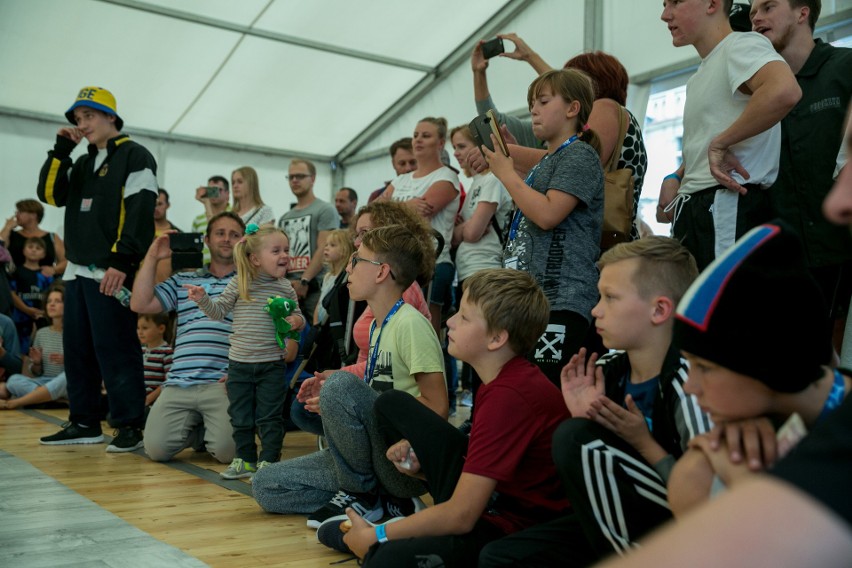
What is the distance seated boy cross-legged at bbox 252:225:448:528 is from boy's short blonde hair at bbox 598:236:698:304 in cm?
63

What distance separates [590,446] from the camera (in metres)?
1.48

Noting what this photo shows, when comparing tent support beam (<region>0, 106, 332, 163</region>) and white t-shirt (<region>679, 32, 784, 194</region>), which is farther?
tent support beam (<region>0, 106, 332, 163</region>)

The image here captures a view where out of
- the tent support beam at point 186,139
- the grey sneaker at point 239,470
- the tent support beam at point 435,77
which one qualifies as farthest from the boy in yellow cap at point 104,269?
the tent support beam at point 186,139

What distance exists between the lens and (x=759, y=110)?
2016 millimetres

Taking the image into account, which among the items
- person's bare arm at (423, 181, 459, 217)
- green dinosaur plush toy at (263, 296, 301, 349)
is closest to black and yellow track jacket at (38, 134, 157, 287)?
green dinosaur plush toy at (263, 296, 301, 349)

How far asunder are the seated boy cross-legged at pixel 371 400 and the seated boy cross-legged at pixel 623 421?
0.47m

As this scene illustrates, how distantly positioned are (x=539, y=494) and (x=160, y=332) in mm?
3444

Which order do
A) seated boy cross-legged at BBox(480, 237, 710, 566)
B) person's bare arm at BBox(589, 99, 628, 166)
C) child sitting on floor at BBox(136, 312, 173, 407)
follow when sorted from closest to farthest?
seated boy cross-legged at BBox(480, 237, 710, 566) → person's bare arm at BBox(589, 99, 628, 166) → child sitting on floor at BBox(136, 312, 173, 407)

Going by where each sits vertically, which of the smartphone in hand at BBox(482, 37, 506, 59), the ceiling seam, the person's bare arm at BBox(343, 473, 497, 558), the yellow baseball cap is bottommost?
the person's bare arm at BBox(343, 473, 497, 558)

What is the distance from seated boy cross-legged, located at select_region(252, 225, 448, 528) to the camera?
2.34m

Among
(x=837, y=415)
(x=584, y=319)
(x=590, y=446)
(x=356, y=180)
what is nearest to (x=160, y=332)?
(x=584, y=319)

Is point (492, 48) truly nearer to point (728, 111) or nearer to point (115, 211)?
point (728, 111)

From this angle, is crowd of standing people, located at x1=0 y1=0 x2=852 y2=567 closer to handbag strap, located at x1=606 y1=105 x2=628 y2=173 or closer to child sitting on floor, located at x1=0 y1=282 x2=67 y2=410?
handbag strap, located at x1=606 y1=105 x2=628 y2=173

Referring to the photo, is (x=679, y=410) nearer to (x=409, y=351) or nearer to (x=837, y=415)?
(x=837, y=415)
